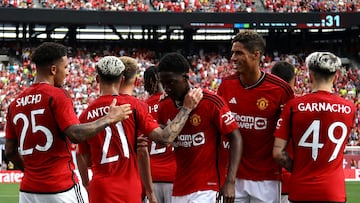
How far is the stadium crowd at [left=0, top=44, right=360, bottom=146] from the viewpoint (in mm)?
32656

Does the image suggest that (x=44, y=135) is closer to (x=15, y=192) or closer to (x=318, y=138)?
(x=318, y=138)

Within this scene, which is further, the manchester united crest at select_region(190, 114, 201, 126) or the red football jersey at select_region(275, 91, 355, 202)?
the manchester united crest at select_region(190, 114, 201, 126)

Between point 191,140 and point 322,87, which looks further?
point 191,140

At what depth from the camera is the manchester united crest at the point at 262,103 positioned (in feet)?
22.6

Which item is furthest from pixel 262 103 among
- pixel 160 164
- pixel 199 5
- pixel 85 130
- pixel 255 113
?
pixel 199 5

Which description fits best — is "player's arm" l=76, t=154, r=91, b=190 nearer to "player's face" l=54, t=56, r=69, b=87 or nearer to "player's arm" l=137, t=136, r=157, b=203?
"player's arm" l=137, t=136, r=157, b=203

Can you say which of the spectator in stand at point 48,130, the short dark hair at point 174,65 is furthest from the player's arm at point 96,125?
the short dark hair at point 174,65

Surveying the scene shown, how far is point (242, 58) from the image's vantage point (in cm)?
688

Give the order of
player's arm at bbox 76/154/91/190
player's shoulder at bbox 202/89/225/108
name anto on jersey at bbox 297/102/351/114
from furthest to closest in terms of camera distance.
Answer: player's arm at bbox 76/154/91/190
player's shoulder at bbox 202/89/225/108
name anto on jersey at bbox 297/102/351/114

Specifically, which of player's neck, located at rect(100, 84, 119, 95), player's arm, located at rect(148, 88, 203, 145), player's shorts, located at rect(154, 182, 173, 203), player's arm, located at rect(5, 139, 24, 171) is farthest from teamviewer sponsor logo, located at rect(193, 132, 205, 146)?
player's shorts, located at rect(154, 182, 173, 203)

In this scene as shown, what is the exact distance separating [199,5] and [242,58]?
33870 millimetres

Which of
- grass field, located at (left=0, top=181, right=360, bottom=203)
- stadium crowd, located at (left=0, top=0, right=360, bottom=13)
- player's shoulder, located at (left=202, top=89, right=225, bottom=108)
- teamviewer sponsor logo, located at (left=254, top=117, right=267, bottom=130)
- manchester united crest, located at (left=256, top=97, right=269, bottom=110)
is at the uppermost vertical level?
stadium crowd, located at (left=0, top=0, right=360, bottom=13)

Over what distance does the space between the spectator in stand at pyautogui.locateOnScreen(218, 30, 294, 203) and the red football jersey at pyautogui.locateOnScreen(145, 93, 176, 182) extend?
1777 millimetres

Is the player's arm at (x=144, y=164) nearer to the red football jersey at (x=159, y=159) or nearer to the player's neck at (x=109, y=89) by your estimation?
the player's neck at (x=109, y=89)
